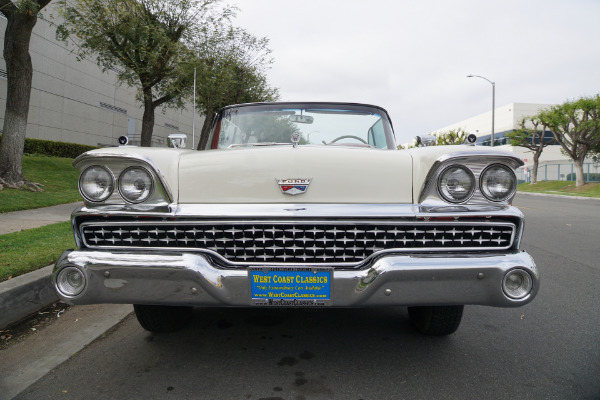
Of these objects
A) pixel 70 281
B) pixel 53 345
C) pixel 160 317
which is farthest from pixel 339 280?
pixel 53 345

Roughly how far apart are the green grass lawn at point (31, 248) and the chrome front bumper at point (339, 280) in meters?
2.03

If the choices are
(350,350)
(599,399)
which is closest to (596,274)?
(599,399)

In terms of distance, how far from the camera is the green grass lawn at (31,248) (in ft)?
12.4

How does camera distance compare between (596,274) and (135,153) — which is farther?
(596,274)

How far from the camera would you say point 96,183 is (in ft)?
7.30

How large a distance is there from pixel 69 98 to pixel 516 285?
23.8m

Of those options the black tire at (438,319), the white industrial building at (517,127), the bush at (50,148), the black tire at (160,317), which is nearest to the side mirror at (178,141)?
the black tire at (160,317)

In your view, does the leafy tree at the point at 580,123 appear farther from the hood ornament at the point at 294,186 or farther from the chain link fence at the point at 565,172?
the hood ornament at the point at 294,186

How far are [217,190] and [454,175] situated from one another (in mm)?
1179

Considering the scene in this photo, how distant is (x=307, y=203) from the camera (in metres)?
2.13

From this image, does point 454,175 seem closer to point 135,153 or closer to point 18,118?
point 135,153

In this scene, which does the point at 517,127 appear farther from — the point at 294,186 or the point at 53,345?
the point at 53,345

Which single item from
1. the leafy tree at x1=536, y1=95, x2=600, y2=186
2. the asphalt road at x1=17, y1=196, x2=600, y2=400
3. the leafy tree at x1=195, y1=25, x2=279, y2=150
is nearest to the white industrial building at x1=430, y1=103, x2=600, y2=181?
the leafy tree at x1=536, y1=95, x2=600, y2=186

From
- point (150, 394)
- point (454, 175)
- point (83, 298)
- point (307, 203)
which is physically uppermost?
point (454, 175)
